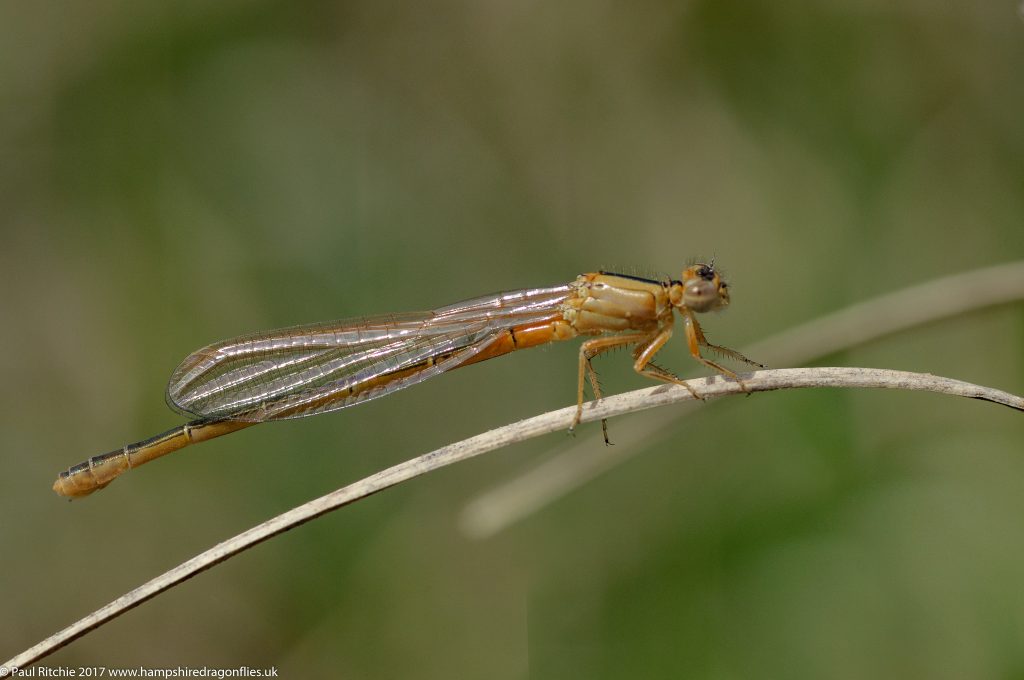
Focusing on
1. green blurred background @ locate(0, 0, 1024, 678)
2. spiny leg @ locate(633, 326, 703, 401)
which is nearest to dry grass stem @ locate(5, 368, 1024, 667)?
spiny leg @ locate(633, 326, 703, 401)

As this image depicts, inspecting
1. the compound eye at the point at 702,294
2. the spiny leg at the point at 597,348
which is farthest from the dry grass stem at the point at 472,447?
the compound eye at the point at 702,294

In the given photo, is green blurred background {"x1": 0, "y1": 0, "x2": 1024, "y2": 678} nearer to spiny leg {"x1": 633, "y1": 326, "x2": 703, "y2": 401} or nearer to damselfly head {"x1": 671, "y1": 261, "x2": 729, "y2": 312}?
spiny leg {"x1": 633, "y1": 326, "x2": 703, "y2": 401}

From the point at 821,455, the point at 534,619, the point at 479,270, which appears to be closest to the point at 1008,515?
the point at 821,455

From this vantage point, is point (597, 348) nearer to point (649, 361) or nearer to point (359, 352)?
point (649, 361)

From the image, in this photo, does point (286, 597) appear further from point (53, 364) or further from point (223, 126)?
point (223, 126)

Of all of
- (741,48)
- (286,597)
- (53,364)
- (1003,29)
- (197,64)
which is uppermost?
(197,64)

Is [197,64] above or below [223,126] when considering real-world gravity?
above
